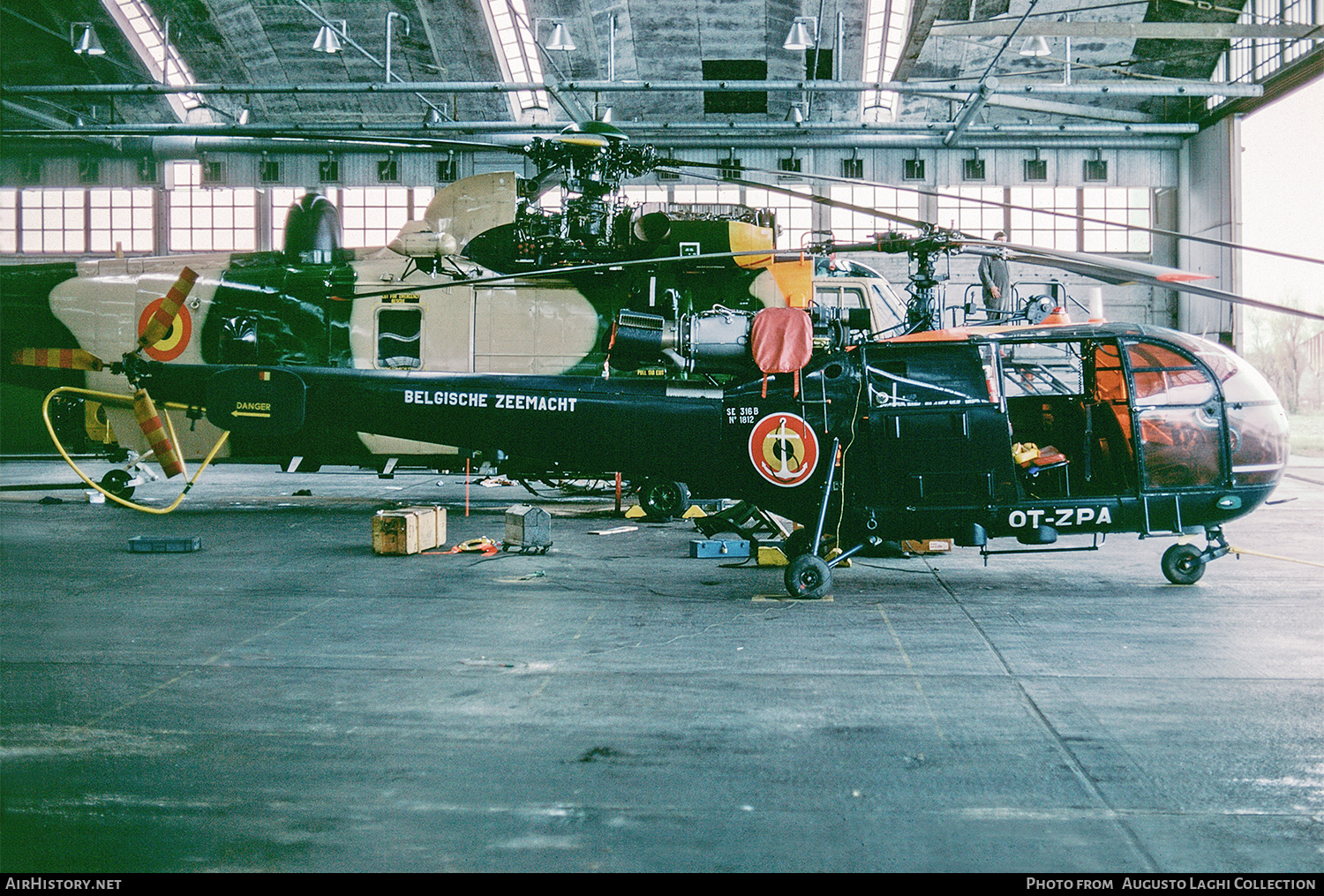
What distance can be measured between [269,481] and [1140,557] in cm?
1543

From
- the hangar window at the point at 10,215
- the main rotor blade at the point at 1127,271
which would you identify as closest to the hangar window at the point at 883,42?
the main rotor blade at the point at 1127,271

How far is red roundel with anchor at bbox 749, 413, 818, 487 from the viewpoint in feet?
26.3

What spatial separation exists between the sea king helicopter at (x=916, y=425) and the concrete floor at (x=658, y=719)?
71 cm

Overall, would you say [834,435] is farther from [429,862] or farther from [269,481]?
[269,481]

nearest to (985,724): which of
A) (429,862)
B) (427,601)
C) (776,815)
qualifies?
(776,815)

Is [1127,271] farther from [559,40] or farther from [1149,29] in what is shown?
[559,40]

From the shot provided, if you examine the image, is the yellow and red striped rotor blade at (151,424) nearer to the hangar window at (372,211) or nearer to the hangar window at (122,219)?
the hangar window at (372,211)

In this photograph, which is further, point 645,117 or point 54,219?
point 54,219

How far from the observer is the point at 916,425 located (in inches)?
307

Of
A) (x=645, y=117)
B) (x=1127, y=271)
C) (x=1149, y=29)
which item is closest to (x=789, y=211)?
(x=645, y=117)

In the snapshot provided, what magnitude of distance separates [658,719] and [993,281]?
28.1 feet

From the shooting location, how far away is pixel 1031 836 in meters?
3.32

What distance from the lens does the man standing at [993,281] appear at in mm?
10881

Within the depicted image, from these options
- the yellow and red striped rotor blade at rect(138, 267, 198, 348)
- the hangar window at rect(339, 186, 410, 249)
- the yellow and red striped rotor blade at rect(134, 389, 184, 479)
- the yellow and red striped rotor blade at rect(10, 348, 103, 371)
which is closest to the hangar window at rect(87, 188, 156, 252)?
the hangar window at rect(339, 186, 410, 249)
